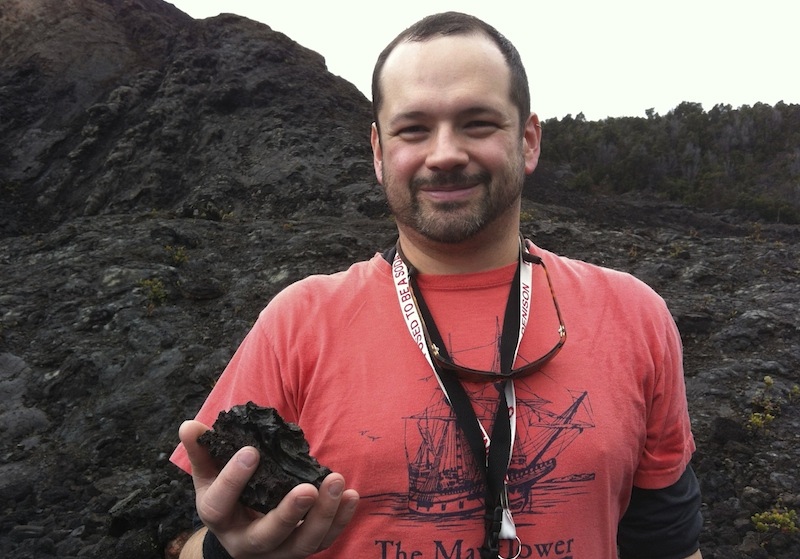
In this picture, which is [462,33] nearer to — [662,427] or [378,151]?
[378,151]

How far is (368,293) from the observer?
2.07m

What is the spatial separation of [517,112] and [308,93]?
59.6 ft

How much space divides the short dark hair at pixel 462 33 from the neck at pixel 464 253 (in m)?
0.43

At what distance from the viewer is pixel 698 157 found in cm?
2189

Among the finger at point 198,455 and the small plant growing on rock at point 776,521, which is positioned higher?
the finger at point 198,455

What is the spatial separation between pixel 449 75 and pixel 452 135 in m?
0.20

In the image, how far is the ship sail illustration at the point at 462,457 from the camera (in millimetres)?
1691

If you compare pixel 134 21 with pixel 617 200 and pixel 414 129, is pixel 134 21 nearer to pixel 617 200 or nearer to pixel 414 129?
pixel 617 200

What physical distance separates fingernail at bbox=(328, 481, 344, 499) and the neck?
922 mm

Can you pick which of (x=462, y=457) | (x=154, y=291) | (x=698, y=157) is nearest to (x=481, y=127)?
(x=462, y=457)

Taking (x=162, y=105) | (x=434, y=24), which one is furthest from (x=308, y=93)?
(x=434, y=24)

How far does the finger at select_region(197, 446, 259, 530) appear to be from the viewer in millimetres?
1416

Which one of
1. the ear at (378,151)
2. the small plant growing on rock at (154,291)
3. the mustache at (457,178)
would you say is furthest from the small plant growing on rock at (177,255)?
the mustache at (457,178)

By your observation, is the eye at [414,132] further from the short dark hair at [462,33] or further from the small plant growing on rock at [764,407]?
the small plant growing on rock at [764,407]
